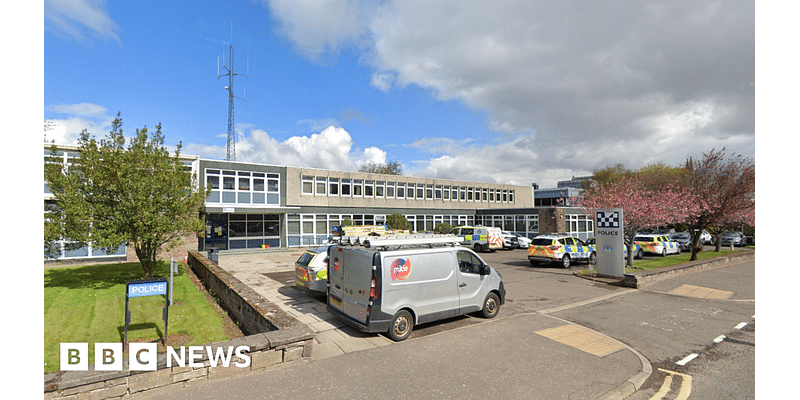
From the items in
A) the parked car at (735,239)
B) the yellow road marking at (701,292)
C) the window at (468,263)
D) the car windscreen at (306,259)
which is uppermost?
the window at (468,263)

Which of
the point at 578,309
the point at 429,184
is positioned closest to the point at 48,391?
the point at 578,309

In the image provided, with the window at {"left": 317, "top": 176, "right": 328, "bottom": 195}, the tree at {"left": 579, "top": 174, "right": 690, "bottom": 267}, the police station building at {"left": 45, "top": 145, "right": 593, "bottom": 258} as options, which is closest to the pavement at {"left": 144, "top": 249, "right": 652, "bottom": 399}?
the tree at {"left": 579, "top": 174, "right": 690, "bottom": 267}

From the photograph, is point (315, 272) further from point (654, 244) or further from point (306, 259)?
point (654, 244)

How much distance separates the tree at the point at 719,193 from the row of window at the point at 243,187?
25.1m

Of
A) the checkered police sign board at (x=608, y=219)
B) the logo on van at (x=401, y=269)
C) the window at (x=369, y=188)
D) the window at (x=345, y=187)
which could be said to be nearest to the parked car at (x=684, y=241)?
the checkered police sign board at (x=608, y=219)

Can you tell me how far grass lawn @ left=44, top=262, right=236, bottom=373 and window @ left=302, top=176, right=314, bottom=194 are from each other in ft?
51.7

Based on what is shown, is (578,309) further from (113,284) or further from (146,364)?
(113,284)

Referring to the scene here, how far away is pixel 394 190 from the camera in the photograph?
3372 centimetres

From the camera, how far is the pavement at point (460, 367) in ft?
16.1

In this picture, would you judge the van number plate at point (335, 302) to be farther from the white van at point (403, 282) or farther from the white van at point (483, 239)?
the white van at point (483, 239)

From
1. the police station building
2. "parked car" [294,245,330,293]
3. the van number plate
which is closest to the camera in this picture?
the van number plate

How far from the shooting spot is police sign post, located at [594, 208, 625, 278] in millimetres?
13922

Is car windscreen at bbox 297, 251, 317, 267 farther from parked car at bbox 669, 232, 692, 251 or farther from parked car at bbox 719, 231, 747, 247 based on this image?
parked car at bbox 719, 231, 747, 247

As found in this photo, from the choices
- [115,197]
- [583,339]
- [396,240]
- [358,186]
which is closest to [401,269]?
[396,240]
